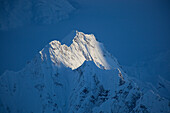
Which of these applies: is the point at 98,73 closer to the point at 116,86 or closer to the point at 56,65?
the point at 116,86

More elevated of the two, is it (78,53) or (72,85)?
(78,53)

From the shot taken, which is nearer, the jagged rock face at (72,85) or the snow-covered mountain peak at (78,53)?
the jagged rock face at (72,85)

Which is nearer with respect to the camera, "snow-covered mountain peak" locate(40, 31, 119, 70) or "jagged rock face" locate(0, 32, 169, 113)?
"jagged rock face" locate(0, 32, 169, 113)

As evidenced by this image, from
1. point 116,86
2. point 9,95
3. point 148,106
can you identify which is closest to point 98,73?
point 116,86

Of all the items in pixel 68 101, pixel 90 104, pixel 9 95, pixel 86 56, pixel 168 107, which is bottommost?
pixel 168 107

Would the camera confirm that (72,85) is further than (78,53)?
No
